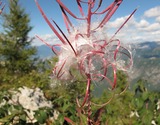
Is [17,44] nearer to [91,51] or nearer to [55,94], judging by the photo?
[55,94]

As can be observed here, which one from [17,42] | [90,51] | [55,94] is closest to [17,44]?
[17,42]

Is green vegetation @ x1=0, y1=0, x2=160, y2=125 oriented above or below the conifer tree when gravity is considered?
below

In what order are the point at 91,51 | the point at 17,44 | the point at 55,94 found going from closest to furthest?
the point at 91,51 → the point at 55,94 → the point at 17,44

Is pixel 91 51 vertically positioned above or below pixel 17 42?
below

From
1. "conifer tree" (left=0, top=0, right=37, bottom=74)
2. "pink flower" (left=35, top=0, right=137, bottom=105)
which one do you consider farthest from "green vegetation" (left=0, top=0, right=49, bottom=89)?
"pink flower" (left=35, top=0, right=137, bottom=105)

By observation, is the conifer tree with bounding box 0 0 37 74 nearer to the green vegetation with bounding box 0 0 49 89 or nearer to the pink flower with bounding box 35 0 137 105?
the green vegetation with bounding box 0 0 49 89

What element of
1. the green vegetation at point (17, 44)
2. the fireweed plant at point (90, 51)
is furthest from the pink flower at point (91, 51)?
the green vegetation at point (17, 44)

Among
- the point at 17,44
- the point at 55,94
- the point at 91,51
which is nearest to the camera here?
the point at 91,51

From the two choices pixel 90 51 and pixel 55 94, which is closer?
pixel 90 51

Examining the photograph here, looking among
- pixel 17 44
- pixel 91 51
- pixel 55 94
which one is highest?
pixel 17 44

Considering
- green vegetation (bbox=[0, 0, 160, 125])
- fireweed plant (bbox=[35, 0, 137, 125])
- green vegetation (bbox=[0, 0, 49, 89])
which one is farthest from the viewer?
green vegetation (bbox=[0, 0, 49, 89])
